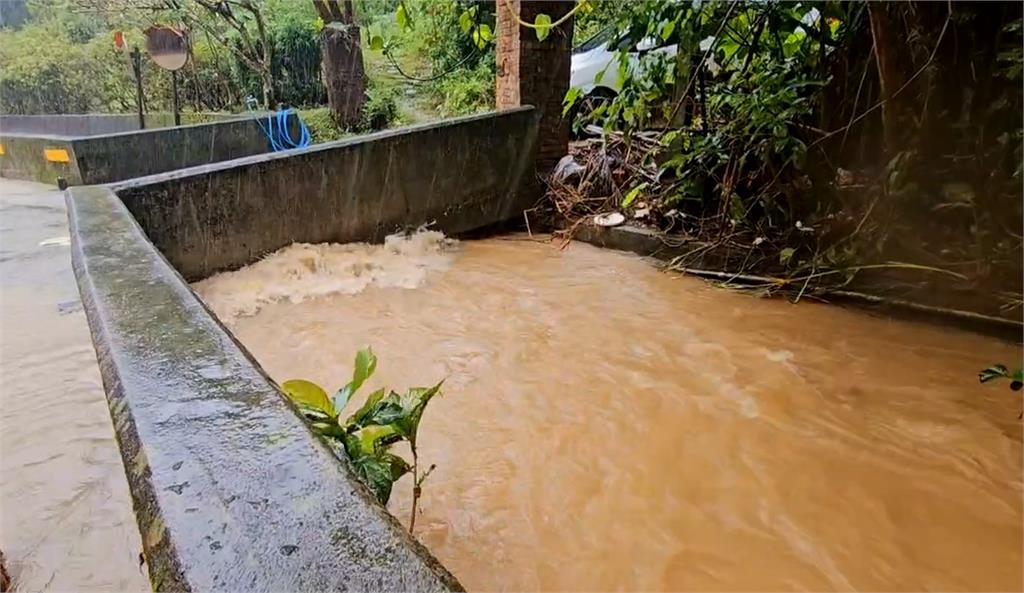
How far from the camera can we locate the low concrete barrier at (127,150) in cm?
585

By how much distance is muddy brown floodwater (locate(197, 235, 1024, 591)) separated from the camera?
1875 mm

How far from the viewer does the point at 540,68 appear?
5633 millimetres

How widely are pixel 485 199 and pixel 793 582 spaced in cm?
419

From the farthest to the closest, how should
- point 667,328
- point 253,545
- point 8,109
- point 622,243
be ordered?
point 8,109, point 622,243, point 667,328, point 253,545

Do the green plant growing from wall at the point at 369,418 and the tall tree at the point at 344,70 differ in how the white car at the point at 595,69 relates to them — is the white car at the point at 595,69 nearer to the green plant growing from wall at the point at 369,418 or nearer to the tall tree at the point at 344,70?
the tall tree at the point at 344,70

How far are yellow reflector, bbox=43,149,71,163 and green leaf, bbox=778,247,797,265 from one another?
5778 millimetres

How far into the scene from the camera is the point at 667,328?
11.5 feet

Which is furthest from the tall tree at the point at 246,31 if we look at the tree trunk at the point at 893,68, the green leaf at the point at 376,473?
the green leaf at the point at 376,473

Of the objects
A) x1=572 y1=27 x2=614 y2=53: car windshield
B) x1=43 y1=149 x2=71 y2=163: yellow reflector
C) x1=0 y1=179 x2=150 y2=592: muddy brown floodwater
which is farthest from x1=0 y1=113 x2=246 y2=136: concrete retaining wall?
x1=0 y1=179 x2=150 y2=592: muddy brown floodwater

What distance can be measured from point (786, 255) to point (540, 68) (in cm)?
275

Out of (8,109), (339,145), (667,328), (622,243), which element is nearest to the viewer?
(667,328)

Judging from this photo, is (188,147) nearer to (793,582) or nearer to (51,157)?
(51,157)

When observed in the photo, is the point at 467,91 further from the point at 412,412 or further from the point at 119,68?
the point at 412,412

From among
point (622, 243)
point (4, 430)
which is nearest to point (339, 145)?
point (622, 243)
